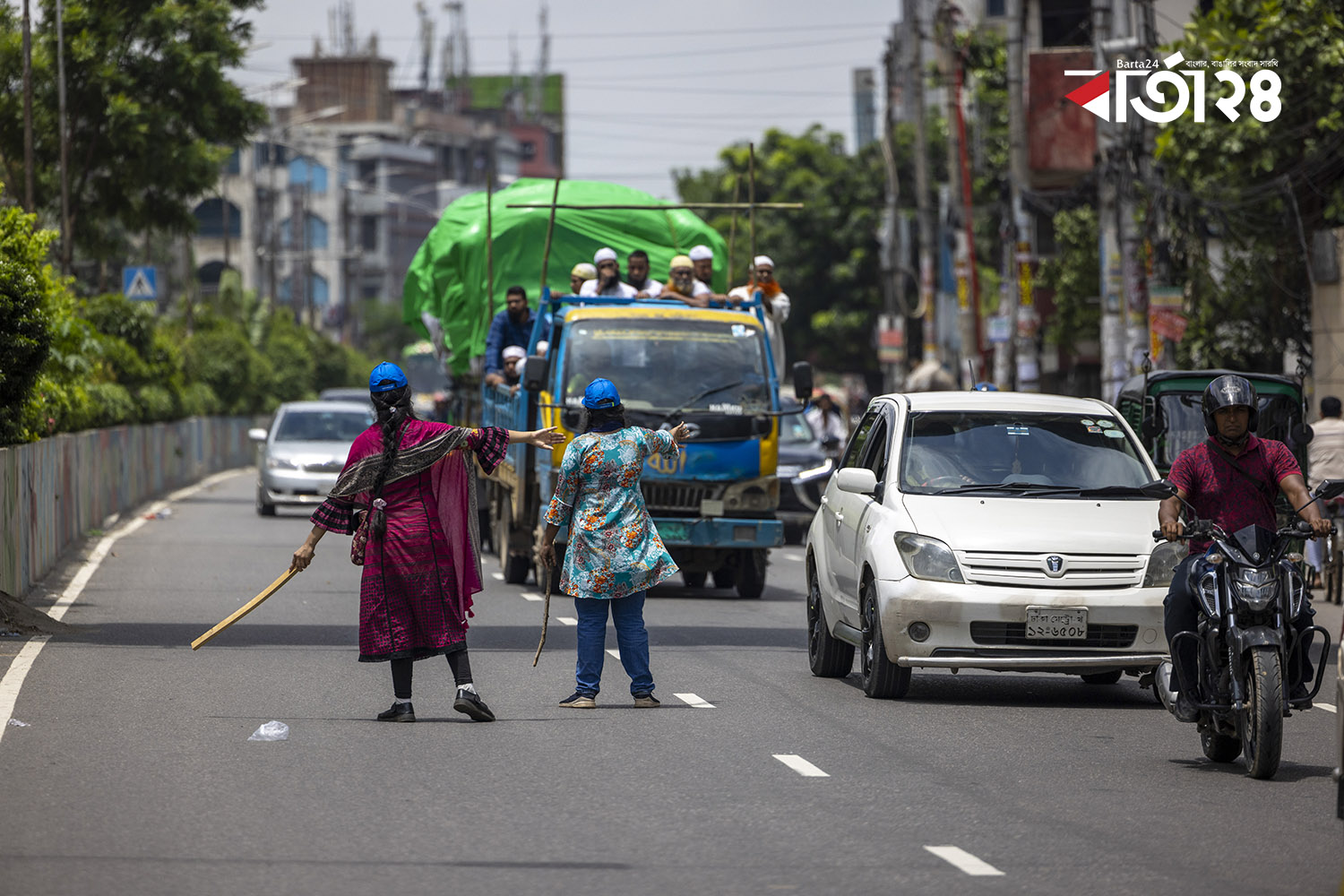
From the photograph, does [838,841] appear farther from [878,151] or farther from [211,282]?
[211,282]

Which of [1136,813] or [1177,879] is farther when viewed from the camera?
[1136,813]

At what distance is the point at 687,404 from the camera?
18797 mm

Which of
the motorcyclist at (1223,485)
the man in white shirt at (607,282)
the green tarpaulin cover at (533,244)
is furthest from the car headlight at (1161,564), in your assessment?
the green tarpaulin cover at (533,244)

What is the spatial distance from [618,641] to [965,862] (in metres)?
4.43

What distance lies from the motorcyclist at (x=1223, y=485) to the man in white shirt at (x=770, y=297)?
36.3ft

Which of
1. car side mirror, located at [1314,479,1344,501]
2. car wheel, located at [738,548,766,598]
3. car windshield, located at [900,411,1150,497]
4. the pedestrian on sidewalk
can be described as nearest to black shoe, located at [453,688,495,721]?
the pedestrian on sidewalk

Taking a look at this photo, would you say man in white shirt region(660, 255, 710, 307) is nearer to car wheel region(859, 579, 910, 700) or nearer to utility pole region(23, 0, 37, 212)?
car wheel region(859, 579, 910, 700)

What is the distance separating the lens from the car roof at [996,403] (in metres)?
12.7

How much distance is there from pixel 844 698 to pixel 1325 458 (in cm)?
941

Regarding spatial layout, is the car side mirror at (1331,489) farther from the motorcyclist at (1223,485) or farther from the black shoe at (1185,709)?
the black shoe at (1185,709)

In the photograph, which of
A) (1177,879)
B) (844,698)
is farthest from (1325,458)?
(1177,879)

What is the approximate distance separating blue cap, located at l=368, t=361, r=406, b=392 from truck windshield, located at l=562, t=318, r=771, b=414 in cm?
775

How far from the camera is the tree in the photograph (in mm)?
31359

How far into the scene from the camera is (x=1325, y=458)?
19.9 metres
